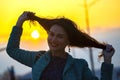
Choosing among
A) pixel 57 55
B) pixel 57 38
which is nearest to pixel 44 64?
pixel 57 55

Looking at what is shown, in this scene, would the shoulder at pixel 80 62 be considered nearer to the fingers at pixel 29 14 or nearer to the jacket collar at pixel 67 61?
the jacket collar at pixel 67 61

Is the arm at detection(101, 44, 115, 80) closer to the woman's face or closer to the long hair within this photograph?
the long hair

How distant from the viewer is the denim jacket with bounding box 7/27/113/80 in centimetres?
587

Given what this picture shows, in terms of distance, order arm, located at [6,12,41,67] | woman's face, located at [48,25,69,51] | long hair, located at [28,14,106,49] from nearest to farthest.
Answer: woman's face, located at [48,25,69,51] → arm, located at [6,12,41,67] → long hair, located at [28,14,106,49]

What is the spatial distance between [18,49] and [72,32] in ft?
1.85

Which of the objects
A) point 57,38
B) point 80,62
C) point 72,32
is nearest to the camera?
point 57,38

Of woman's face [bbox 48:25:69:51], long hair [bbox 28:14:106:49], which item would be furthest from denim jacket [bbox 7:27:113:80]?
long hair [bbox 28:14:106:49]

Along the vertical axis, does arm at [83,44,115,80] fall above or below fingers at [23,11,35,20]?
below

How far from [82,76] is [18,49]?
68cm

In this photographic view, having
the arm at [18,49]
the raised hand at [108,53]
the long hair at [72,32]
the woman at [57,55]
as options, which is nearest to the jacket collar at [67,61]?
the woman at [57,55]

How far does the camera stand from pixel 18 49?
19.9 feet

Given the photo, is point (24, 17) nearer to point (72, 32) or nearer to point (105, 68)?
point (72, 32)

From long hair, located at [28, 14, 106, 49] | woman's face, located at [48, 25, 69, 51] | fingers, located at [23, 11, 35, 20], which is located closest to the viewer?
woman's face, located at [48, 25, 69, 51]

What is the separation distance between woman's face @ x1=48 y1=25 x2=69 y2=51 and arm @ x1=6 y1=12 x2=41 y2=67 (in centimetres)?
24
